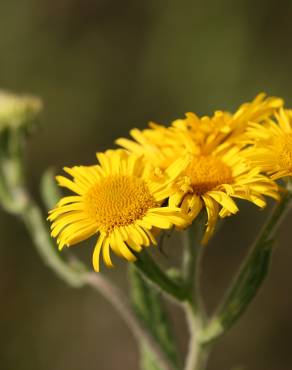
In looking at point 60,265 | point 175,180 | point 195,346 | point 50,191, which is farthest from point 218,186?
point 60,265

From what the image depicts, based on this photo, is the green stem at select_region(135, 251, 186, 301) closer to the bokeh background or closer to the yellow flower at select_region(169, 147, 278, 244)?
the yellow flower at select_region(169, 147, 278, 244)

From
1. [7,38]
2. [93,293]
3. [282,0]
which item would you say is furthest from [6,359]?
[282,0]

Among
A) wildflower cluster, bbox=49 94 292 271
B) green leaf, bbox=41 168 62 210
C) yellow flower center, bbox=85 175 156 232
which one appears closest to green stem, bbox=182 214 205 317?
wildflower cluster, bbox=49 94 292 271

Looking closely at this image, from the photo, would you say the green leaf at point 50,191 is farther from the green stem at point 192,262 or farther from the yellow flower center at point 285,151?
the yellow flower center at point 285,151

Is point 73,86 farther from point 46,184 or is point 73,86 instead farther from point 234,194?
point 234,194

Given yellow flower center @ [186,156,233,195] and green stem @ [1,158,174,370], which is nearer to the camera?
yellow flower center @ [186,156,233,195]

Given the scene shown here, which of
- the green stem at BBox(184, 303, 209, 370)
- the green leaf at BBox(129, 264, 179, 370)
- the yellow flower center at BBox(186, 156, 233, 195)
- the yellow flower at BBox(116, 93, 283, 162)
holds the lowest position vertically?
the green stem at BBox(184, 303, 209, 370)
